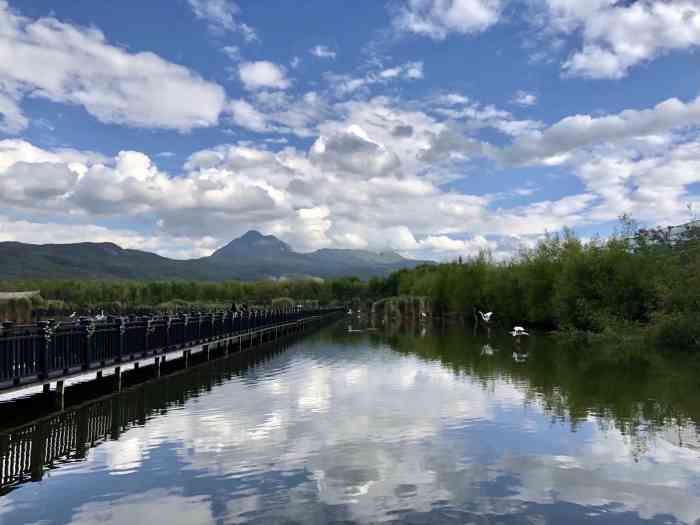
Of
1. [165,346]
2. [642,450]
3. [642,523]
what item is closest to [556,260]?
[165,346]

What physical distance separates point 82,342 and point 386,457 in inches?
441

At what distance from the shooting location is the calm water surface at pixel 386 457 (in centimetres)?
1030

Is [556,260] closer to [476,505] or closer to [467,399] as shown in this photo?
[467,399]

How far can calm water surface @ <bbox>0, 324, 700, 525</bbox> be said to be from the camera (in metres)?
10.3

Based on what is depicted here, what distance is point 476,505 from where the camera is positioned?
411 inches

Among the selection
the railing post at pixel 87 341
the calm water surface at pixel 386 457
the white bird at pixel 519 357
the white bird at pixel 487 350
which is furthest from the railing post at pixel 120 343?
the white bird at pixel 487 350

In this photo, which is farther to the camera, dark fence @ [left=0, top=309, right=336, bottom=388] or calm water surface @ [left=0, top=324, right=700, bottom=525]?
dark fence @ [left=0, top=309, right=336, bottom=388]

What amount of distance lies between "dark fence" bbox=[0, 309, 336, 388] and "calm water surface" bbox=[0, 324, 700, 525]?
1669mm

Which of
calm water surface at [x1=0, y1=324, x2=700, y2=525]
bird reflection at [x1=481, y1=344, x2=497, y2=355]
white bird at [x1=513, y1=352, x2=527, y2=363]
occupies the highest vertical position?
calm water surface at [x1=0, y1=324, x2=700, y2=525]

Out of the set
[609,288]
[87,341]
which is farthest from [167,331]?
[609,288]

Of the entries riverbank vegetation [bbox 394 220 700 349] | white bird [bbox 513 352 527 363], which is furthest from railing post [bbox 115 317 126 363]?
riverbank vegetation [bbox 394 220 700 349]

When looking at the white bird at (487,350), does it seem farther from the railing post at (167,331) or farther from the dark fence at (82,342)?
the railing post at (167,331)

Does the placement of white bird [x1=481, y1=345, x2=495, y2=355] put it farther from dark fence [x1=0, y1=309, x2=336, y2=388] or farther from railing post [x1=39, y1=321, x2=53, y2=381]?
railing post [x1=39, y1=321, x2=53, y2=381]

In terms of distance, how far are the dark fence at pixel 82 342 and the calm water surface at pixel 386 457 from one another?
1.67 meters
